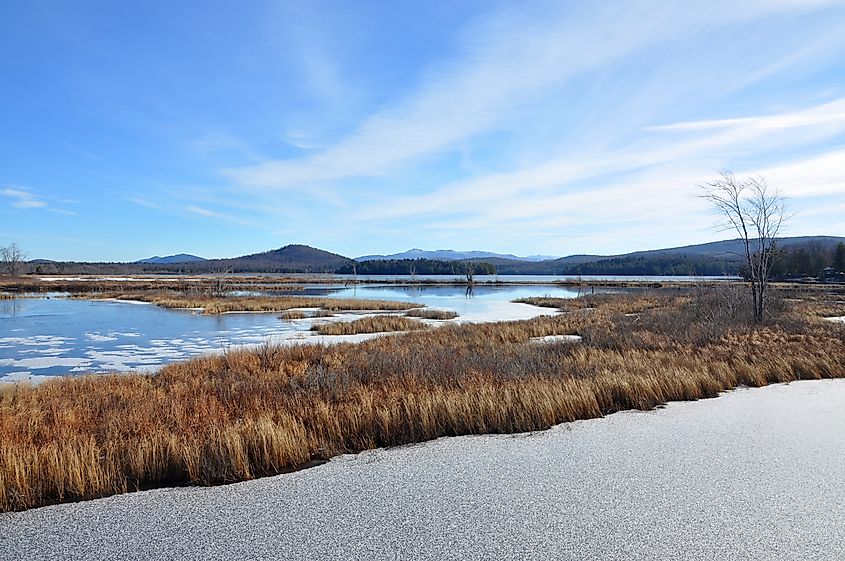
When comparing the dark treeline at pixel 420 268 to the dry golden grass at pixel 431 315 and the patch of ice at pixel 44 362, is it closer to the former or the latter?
the dry golden grass at pixel 431 315

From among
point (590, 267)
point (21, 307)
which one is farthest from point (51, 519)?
point (590, 267)

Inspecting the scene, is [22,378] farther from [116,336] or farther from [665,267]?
[665,267]

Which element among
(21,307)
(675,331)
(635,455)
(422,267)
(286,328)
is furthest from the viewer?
(422,267)

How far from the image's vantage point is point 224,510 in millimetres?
4266

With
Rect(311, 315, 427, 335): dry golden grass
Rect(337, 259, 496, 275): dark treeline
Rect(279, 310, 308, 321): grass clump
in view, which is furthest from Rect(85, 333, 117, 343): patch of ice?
Rect(337, 259, 496, 275): dark treeline

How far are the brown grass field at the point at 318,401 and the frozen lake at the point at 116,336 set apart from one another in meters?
3.52

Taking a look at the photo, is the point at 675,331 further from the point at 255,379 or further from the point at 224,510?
the point at 224,510

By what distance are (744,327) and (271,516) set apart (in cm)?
1617

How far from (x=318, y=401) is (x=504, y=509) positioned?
3.88 meters

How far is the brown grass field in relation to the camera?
5.09m

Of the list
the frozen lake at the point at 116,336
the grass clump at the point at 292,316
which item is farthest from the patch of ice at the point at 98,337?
the grass clump at the point at 292,316

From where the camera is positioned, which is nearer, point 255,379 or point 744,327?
point 255,379

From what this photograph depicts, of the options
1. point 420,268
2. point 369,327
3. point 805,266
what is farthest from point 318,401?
point 420,268

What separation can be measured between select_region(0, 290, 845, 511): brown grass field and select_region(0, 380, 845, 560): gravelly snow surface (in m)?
0.42
